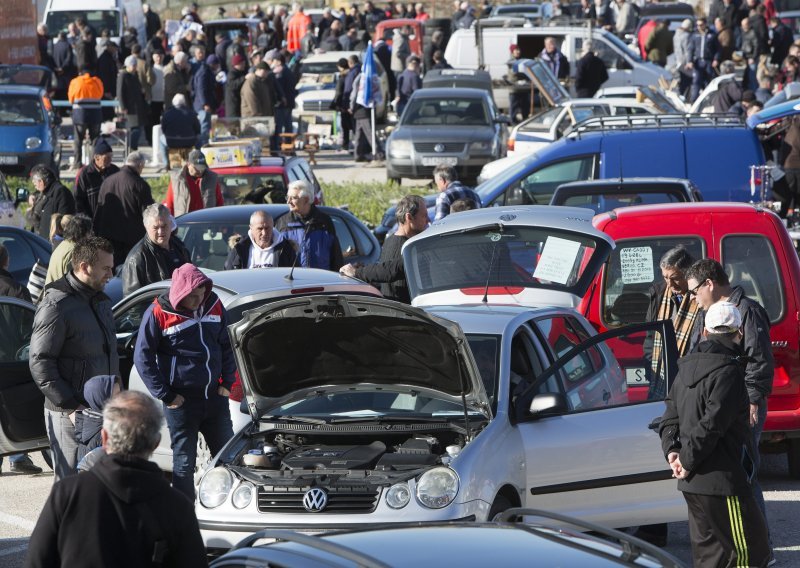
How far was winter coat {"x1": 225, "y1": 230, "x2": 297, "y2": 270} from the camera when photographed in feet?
38.4

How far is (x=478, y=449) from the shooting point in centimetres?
724

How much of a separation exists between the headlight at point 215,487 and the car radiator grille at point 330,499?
22 centimetres

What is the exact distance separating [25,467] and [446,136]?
1523 cm

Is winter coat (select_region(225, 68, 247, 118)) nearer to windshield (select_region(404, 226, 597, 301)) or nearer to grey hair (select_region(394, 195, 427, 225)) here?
grey hair (select_region(394, 195, 427, 225))

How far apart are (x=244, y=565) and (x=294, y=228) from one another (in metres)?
8.05

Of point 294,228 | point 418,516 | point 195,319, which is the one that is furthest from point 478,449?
point 294,228

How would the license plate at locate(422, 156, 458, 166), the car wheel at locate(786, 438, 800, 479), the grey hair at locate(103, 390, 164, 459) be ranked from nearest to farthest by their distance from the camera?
the grey hair at locate(103, 390, 164, 459)
the car wheel at locate(786, 438, 800, 479)
the license plate at locate(422, 156, 458, 166)

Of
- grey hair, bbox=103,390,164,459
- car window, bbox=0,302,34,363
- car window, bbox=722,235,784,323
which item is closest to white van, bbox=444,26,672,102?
car window, bbox=722,235,784,323

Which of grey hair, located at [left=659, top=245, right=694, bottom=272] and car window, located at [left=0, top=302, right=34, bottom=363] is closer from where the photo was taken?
grey hair, located at [left=659, top=245, right=694, bottom=272]

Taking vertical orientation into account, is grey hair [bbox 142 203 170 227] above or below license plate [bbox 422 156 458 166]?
above

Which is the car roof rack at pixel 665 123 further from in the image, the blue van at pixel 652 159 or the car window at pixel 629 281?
the car window at pixel 629 281

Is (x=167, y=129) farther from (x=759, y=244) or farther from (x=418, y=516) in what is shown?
(x=418, y=516)

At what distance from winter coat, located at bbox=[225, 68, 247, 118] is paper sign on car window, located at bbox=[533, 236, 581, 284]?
1901 centimetres

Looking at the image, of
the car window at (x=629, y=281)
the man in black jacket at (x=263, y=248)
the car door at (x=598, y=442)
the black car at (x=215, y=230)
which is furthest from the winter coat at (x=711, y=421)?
the black car at (x=215, y=230)
